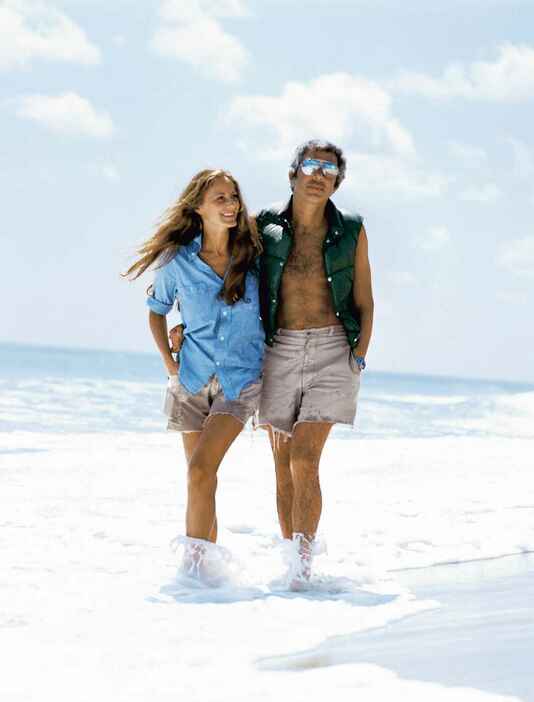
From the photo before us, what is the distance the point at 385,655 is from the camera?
3.63m

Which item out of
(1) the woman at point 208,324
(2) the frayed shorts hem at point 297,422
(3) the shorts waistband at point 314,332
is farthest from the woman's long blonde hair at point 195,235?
(2) the frayed shorts hem at point 297,422

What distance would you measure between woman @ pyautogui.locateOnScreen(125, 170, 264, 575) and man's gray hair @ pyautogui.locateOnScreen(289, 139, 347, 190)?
359 mm

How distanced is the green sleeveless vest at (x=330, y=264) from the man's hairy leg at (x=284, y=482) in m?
0.50

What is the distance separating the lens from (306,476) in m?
4.81

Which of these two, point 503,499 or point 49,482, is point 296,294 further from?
point 49,482

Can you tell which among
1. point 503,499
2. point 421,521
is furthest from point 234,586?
point 503,499

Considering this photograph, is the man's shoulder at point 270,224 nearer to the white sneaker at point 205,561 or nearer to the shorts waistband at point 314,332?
the shorts waistband at point 314,332

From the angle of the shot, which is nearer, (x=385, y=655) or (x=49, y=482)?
(x=385, y=655)

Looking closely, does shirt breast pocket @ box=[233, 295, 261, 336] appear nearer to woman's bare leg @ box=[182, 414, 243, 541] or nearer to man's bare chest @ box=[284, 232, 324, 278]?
man's bare chest @ box=[284, 232, 324, 278]

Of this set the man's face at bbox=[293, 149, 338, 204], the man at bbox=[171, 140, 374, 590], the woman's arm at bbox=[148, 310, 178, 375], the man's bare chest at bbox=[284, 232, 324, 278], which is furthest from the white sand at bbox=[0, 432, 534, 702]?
the man's face at bbox=[293, 149, 338, 204]

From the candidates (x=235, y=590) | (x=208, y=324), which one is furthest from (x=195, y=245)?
(x=235, y=590)

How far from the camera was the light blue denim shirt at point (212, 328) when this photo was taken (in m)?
4.77

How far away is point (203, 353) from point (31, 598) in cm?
129

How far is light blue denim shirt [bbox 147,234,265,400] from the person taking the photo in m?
4.77
